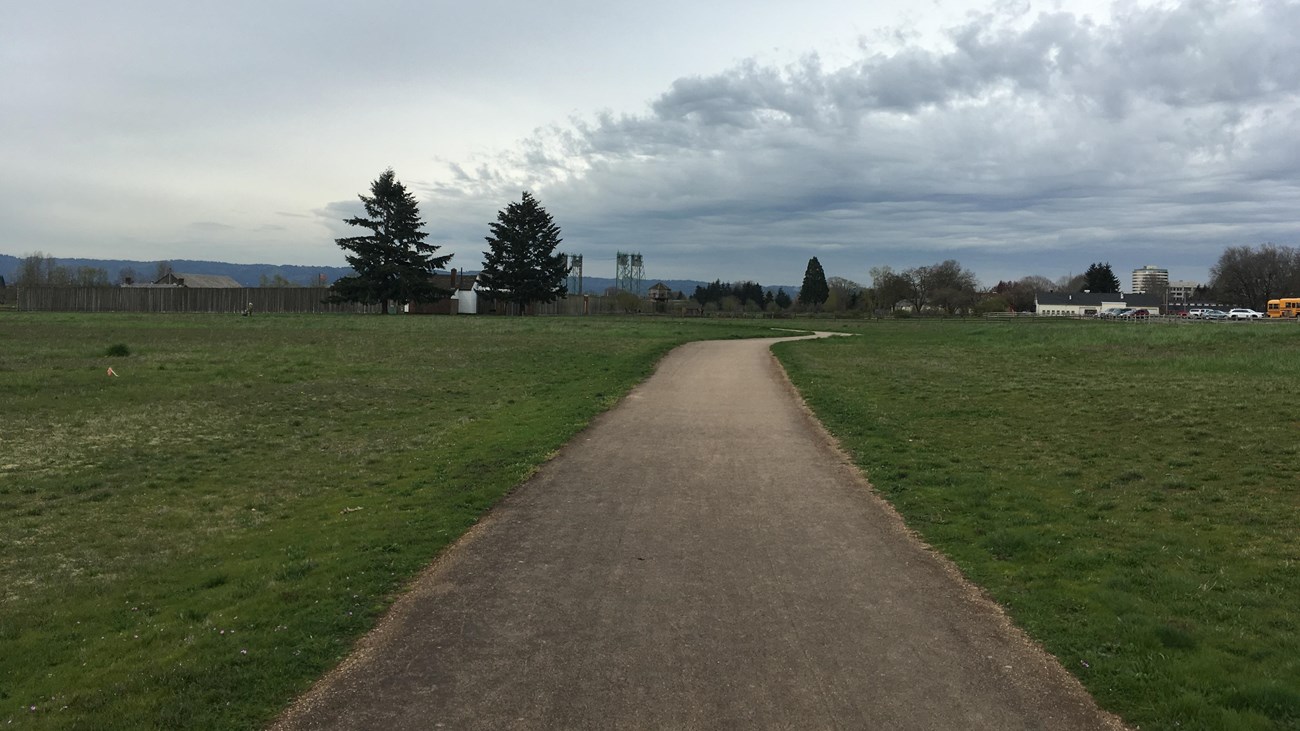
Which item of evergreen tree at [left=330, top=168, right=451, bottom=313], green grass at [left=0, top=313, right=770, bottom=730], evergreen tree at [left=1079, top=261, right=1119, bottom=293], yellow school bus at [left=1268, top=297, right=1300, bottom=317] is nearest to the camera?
green grass at [left=0, top=313, right=770, bottom=730]

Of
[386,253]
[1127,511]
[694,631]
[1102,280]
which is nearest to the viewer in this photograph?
[694,631]

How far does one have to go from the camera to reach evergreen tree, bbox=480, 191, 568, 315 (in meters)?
76.3

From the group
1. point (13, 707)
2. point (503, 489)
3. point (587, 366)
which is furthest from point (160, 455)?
point (587, 366)

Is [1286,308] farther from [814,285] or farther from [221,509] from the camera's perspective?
[221,509]

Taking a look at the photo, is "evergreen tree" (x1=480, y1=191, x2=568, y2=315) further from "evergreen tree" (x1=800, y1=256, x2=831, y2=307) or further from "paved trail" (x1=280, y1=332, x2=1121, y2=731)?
"paved trail" (x1=280, y1=332, x2=1121, y2=731)

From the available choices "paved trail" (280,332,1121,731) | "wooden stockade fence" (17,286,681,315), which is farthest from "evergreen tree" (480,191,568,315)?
"paved trail" (280,332,1121,731)

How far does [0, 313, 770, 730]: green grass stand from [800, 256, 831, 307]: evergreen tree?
320 ft

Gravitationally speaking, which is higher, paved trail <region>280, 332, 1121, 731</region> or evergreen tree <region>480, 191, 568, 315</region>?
evergreen tree <region>480, 191, 568, 315</region>

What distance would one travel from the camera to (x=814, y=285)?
117m

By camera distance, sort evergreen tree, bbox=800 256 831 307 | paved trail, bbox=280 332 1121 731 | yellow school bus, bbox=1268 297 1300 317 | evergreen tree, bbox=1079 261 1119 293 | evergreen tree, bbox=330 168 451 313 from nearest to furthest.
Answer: paved trail, bbox=280 332 1121 731 → evergreen tree, bbox=330 168 451 313 → yellow school bus, bbox=1268 297 1300 317 → evergreen tree, bbox=800 256 831 307 → evergreen tree, bbox=1079 261 1119 293

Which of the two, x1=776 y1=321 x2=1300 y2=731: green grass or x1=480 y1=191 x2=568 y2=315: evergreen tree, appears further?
x1=480 y1=191 x2=568 y2=315: evergreen tree

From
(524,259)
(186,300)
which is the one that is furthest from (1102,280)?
(186,300)

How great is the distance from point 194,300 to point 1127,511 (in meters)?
81.9

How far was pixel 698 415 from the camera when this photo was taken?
14.9m
